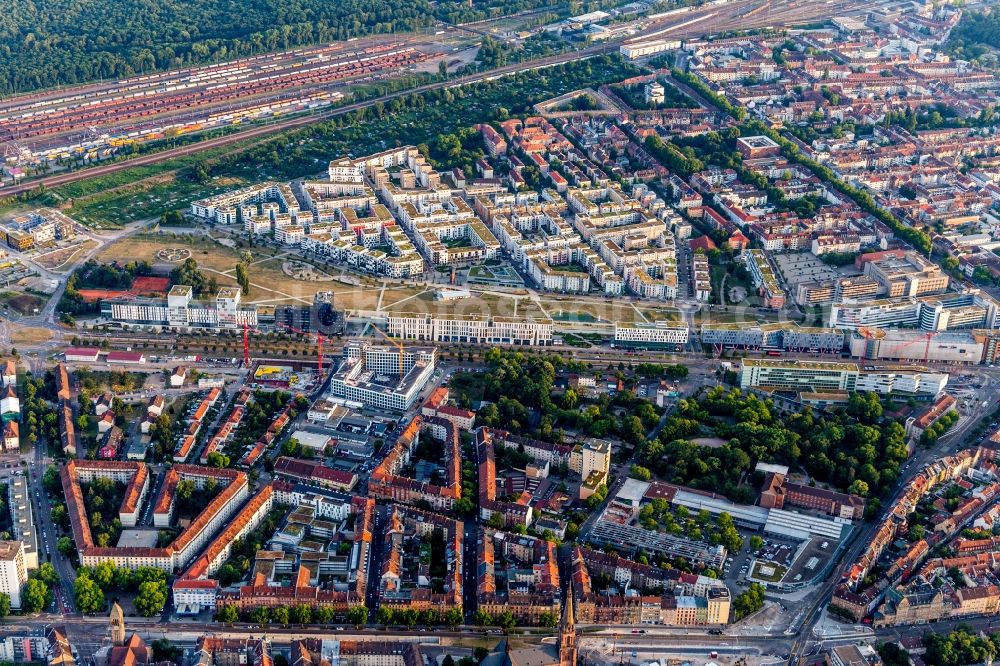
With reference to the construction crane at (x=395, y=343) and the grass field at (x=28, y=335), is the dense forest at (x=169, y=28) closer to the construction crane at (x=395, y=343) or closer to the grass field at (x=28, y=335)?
the grass field at (x=28, y=335)

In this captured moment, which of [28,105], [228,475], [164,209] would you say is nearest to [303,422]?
[228,475]

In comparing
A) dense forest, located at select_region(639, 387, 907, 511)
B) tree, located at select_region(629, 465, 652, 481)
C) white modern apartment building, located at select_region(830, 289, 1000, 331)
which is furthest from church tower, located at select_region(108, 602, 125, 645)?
white modern apartment building, located at select_region(830, 289, 1000, 331)

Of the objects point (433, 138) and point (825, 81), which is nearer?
point (433, 138)

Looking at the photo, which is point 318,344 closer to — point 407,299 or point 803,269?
point 407,299

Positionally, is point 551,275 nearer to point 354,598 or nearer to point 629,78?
point 354,598

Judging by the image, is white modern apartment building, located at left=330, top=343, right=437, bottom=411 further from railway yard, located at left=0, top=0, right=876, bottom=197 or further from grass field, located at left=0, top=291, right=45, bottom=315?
railway yard, located at left=0, top=0, right=876, bottom=197

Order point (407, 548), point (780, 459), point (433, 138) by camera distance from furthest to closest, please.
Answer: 1. point (433, 138)
2. point (780, 459)
3. point (407, 548)

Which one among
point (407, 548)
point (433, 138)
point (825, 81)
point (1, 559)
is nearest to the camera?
point (1, 559)
